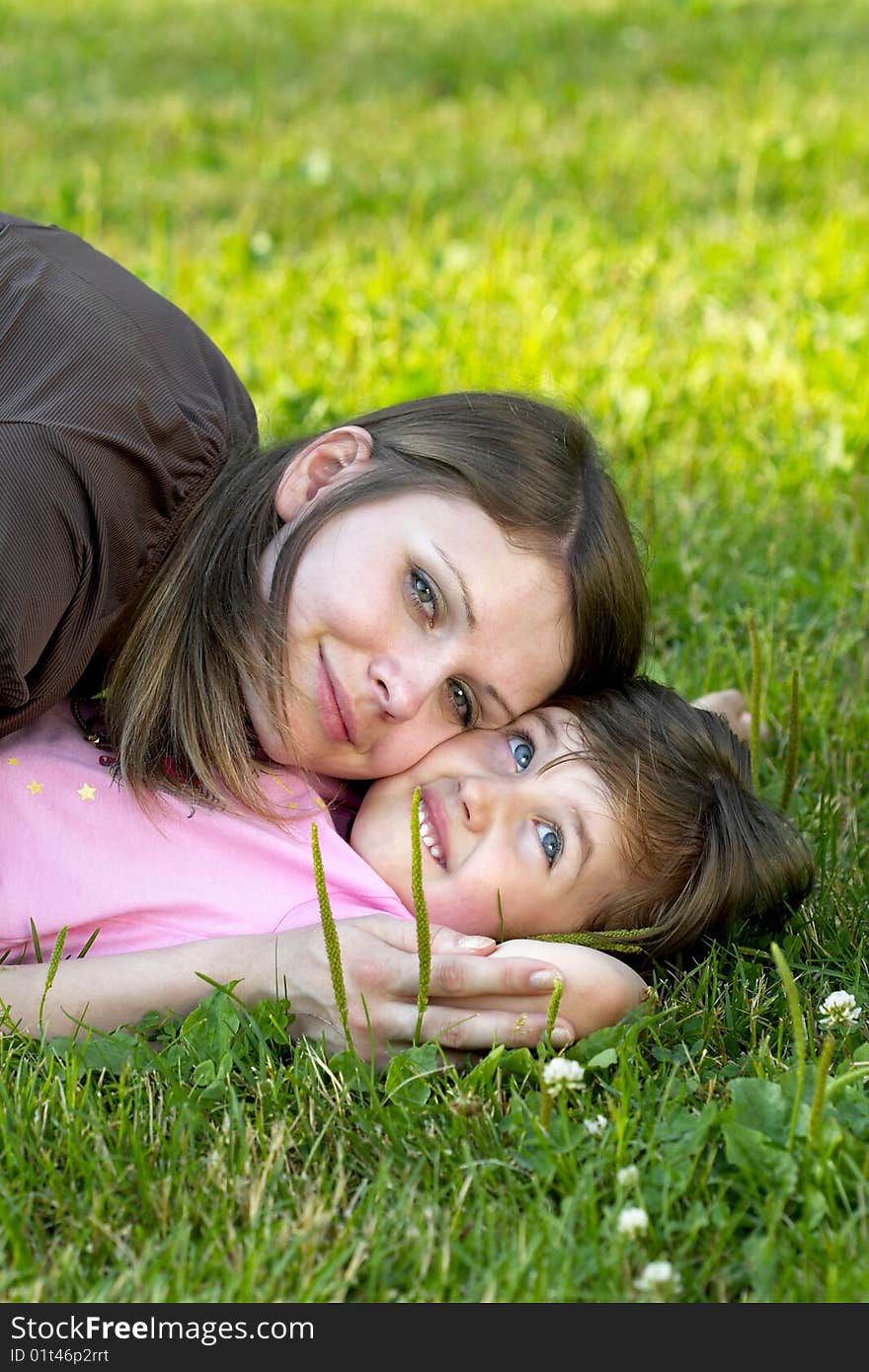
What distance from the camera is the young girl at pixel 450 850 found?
92.7 inches

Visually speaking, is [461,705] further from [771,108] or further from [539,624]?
[771,108]

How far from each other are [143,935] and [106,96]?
20.1 ft

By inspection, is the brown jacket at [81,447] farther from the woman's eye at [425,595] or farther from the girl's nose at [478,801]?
the girl's nose at [478,801]

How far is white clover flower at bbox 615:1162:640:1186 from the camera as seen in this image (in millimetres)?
1804

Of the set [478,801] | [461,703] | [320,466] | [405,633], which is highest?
[320,466]

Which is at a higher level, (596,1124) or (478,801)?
(478,801)

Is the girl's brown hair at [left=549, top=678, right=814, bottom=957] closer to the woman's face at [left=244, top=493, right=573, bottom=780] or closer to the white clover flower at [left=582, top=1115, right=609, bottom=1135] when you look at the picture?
the woman's face at [left=244, top=493, right=573, bottom=780]

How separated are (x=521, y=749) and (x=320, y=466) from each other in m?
0.59

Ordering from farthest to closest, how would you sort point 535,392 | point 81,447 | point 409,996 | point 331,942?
point 535,392
point 81,447
point 409,996
point 331,942

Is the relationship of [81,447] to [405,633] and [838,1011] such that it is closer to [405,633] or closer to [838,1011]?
[405,633]

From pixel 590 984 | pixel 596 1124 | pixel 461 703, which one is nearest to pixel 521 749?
pixel 461 703

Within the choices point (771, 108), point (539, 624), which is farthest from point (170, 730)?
point (771, 108)

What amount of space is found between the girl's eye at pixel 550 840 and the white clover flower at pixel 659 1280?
2.62ft

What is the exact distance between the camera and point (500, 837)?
238 cm
